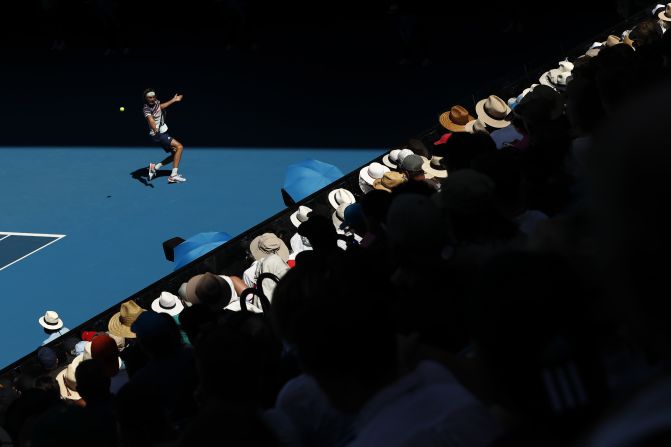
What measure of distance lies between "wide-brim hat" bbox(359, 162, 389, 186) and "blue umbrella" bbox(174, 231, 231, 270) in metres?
1.90

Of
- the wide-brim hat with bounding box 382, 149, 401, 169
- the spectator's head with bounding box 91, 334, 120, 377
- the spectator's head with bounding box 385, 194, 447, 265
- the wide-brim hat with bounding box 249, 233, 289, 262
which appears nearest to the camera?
the spectator's head with bounding box 385, 194, 447, 265

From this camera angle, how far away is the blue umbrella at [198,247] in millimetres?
11445

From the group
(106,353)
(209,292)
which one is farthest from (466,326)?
→ (106,353)

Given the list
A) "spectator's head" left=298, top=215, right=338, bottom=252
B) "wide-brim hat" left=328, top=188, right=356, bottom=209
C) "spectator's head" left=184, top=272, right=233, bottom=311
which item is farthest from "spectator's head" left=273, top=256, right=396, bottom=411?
"wide-brim hat" left=328, top=188, right=356, bottom=209

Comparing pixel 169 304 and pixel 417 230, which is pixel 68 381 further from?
pixel 417 230

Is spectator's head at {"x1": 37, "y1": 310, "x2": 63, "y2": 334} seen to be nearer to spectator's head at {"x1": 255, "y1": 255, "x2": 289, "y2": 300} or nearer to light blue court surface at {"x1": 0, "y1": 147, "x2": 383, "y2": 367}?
light blue court surface at {"x1": 0, "y1": 147, "x2": 383, "y2": 367}

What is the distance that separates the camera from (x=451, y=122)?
11.6 m

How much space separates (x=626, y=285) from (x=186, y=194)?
49.3ft

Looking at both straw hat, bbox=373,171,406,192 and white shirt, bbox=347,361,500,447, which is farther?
straw hat, bbox=373,171,406,192

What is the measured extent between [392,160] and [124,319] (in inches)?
139

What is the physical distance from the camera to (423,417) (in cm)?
258

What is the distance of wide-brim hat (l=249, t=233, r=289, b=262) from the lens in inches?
385

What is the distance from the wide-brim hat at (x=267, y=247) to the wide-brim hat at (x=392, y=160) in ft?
5.42

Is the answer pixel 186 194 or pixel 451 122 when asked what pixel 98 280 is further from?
pixel 451 122
